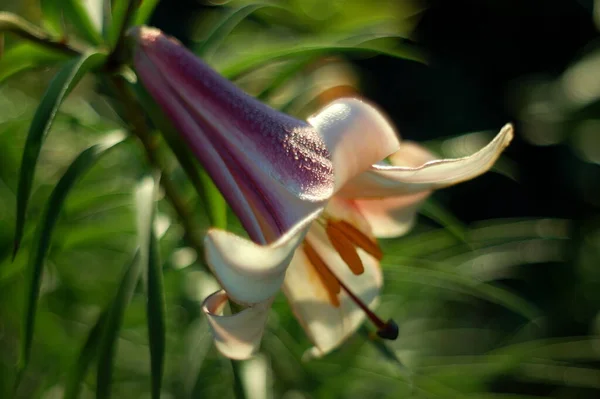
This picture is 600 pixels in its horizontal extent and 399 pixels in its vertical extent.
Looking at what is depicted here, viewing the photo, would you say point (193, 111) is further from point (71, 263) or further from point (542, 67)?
point (542, 67)

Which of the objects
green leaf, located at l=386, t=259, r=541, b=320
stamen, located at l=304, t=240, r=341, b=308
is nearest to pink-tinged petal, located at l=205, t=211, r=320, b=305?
stamen, located at l=304, t=240, r=341, b=308

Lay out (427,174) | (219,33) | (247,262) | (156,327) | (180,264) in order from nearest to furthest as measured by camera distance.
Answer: (247,262) → (156,327) → (427,174) → (219,33) → (180,264)

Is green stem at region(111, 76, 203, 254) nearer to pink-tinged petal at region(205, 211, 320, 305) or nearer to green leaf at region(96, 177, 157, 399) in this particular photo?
green leaf at region(96, 177, 157, 399)

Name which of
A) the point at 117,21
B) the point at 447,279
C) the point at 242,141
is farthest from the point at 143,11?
the point at 447,279

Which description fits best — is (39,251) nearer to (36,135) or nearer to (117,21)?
(36,135)

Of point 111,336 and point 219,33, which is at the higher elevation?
point 219,33

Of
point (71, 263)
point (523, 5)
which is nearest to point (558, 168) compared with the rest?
point (523, 5)

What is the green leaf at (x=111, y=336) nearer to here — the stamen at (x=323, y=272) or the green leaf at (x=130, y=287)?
the green leaf at (x=130, y=287)
